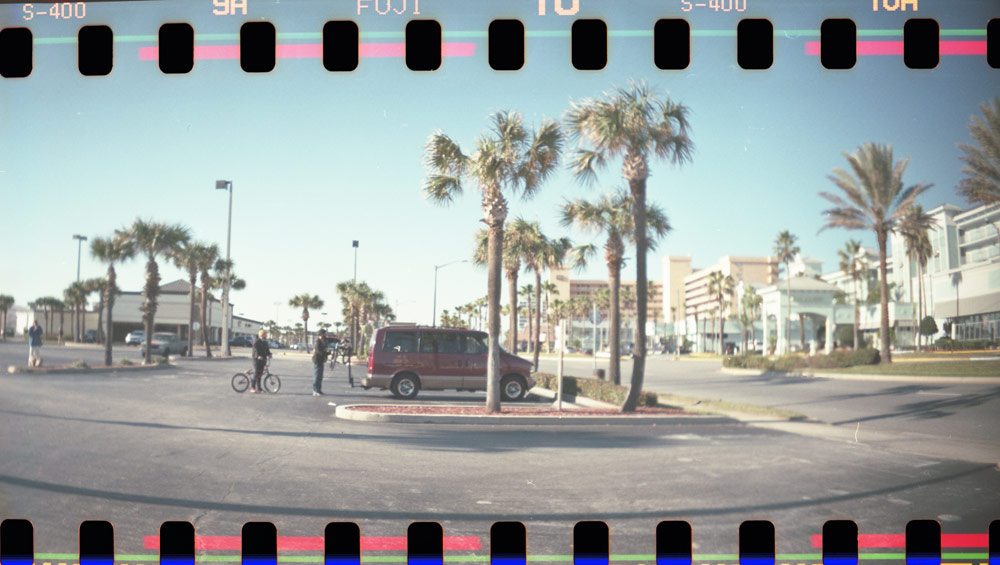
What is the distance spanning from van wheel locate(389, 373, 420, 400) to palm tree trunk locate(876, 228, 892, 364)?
352 inches

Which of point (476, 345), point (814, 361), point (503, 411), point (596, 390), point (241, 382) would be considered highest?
point (476, 345)

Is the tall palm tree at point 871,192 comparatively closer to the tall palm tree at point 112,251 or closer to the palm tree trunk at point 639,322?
the palm tree trunk at point 639,322

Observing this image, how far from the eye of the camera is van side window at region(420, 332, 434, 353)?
11.5 metres

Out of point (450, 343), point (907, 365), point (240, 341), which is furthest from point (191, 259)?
point (907, 365)

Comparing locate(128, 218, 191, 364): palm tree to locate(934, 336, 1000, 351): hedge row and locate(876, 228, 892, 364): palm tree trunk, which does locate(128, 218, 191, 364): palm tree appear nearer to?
locate(876, 228, 892, 364): palm tree trunk

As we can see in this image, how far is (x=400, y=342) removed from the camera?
40.7 ft

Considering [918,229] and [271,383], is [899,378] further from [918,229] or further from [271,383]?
[271,383]

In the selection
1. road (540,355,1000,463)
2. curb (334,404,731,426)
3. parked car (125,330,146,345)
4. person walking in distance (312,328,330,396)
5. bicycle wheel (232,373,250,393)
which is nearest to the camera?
road (540,355,1000,463)

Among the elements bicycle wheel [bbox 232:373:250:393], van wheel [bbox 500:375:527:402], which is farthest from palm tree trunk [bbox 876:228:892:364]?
bicycle wheel [bbox 232:373:250:393]

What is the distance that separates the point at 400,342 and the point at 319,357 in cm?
264

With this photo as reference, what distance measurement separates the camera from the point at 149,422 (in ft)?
27.0

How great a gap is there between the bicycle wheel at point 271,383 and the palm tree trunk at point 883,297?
1034 cm

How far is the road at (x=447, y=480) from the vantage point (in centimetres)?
522

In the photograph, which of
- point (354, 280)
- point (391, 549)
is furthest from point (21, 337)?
point (391, 549)
